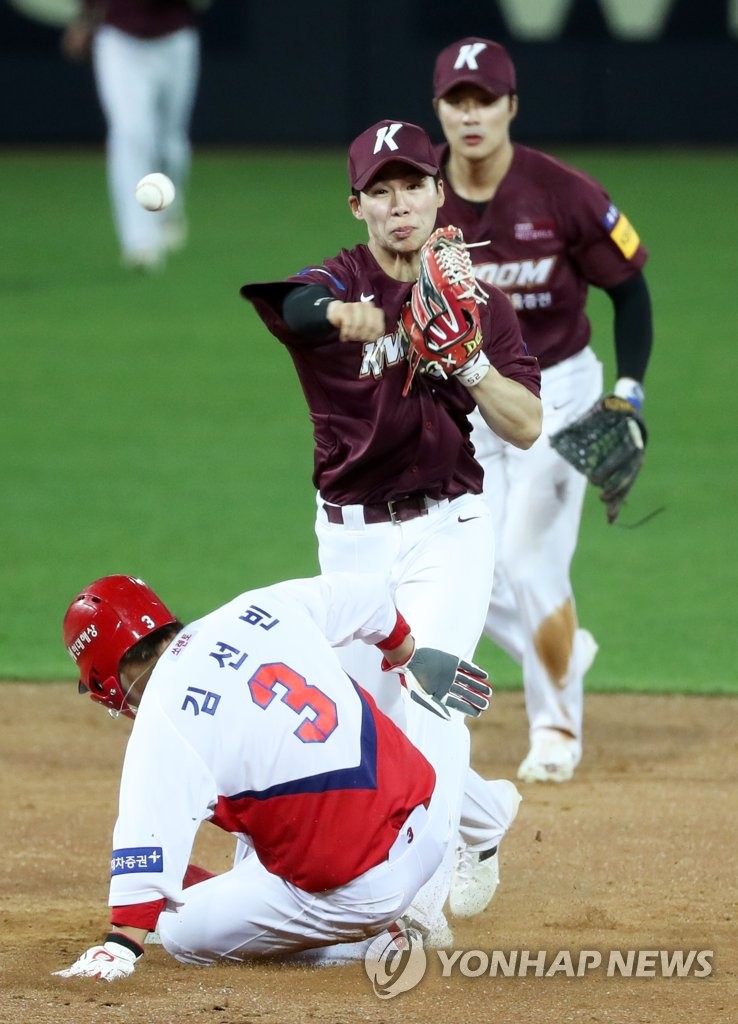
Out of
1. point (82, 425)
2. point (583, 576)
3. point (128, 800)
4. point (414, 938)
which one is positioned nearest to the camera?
point (128, 800)

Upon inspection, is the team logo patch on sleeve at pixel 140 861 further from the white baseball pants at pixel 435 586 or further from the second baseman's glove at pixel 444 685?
the white baseball pants at pixel 435 586

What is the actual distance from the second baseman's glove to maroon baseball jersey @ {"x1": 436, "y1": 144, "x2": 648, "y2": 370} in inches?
83.1

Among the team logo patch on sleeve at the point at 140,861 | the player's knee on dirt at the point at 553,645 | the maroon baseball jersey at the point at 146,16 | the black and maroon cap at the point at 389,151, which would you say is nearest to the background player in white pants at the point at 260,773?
the team logo patch on sleeve at the point at 140,861

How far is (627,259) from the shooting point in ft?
20.8

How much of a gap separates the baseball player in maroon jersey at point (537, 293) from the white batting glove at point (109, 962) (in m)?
2.42

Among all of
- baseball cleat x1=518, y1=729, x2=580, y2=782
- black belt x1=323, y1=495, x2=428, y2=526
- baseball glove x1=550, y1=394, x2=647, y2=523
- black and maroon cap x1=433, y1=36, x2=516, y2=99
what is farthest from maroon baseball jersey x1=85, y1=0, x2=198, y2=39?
black belt x1=323, y1=495, x2=428, y2=526

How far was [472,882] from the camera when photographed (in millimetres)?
4953

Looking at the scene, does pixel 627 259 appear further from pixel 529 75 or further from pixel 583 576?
pixel 529 75

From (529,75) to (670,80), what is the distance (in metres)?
1.64

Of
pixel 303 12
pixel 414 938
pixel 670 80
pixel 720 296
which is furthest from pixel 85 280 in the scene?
pixel 414 938

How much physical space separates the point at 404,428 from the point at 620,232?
6.01 ft

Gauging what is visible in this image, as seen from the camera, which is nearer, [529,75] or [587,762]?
[587,762]

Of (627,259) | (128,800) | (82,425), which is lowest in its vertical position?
(82,425)

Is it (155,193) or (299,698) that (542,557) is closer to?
(155,193)
